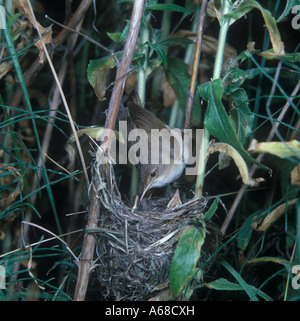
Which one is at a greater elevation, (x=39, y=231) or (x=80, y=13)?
(x=80, y=13)

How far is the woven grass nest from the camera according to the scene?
1.24 m

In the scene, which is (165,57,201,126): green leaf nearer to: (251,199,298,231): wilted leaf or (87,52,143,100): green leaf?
(87,52,143,100): green leaf

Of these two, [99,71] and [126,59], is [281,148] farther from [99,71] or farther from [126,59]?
[99,71]

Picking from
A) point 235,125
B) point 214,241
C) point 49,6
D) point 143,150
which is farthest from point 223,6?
point 49,6

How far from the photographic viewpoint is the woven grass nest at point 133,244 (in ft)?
4.07

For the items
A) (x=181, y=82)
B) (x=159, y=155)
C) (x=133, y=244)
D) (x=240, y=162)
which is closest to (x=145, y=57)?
(x=181, y=82)

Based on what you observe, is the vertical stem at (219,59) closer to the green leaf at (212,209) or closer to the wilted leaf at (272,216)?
the green leaf at (212,209)

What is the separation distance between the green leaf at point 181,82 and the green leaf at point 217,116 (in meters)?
0.42

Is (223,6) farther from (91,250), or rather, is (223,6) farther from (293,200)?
(91,250)

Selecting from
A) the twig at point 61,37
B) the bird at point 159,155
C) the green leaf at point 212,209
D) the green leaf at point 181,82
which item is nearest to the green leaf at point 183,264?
the green leaf at point 212,209

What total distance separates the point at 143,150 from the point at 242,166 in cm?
64

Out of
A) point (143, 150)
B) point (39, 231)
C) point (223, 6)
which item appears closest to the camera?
point (223, 6)

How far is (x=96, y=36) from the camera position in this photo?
1.87 metres

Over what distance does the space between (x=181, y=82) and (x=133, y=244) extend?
74cm
